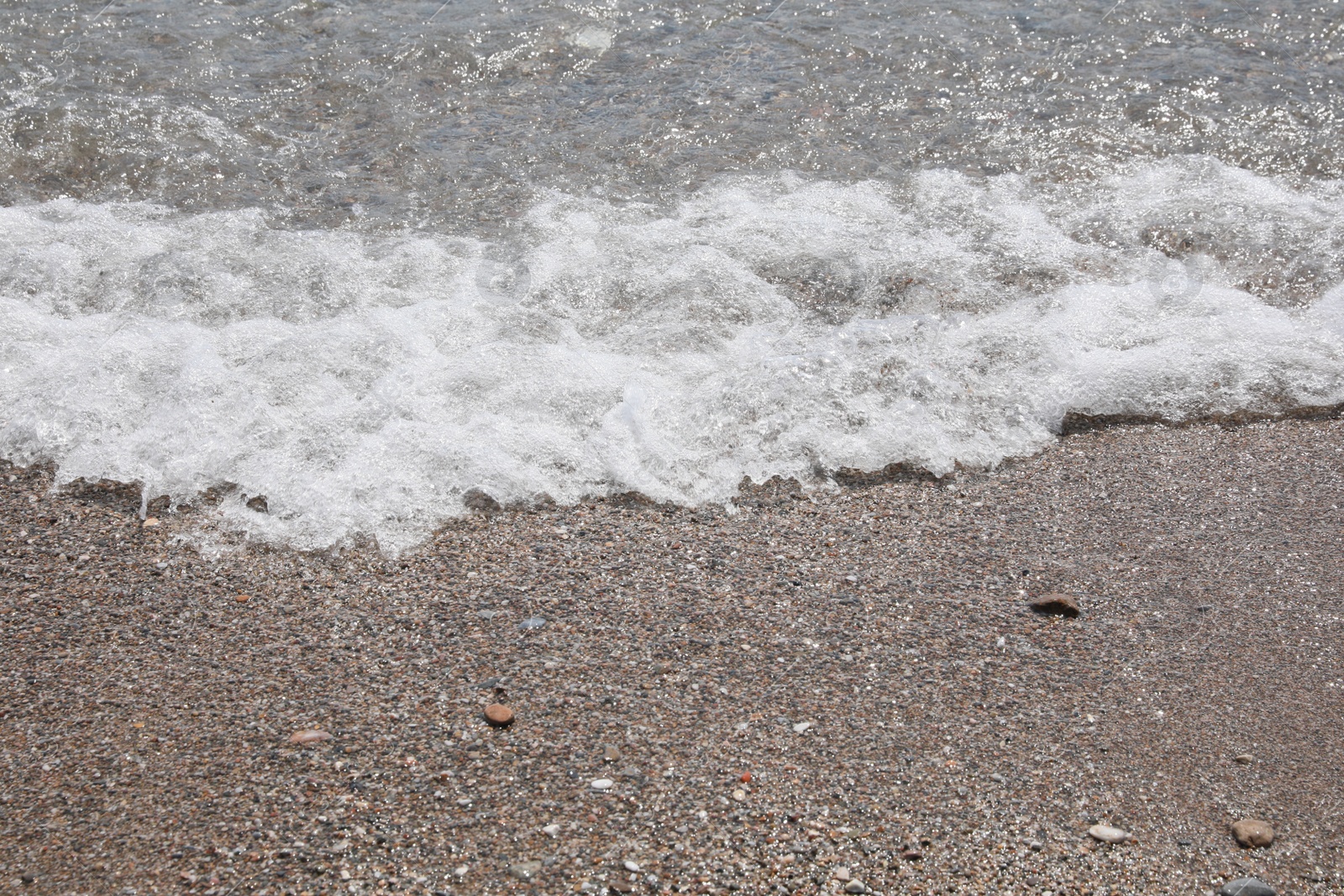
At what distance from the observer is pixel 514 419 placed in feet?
11.1

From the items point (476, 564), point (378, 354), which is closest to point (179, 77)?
point (378, 354)

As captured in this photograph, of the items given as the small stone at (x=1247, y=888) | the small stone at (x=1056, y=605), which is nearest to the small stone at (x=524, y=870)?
the small stone at (x=1247, y=888)

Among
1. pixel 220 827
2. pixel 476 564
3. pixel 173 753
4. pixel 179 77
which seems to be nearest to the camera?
pixel 220 827

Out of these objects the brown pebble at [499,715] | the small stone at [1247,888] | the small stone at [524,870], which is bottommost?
the brown pebble at [499,715]

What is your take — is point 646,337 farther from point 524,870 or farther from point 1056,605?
point 524,870

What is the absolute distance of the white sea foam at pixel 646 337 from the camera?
3246 millimetres

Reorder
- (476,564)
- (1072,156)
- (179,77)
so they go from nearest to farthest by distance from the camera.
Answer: (476,564) → (1072,156) → (179,77)

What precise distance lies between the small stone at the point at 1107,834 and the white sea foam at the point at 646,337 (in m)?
1.40

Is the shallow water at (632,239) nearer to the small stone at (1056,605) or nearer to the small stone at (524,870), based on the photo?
the small stone at (1056,605)

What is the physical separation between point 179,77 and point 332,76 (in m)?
0.83

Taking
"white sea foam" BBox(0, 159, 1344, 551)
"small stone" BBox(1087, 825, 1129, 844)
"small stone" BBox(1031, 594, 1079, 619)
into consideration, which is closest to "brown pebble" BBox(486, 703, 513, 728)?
"white sea foam" BBox(0, 159, 1344, 551)

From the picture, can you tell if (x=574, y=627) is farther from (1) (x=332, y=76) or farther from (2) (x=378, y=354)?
(1) (x=332, y=76)

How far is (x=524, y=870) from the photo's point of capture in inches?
76.8

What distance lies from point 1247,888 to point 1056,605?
82 cm
